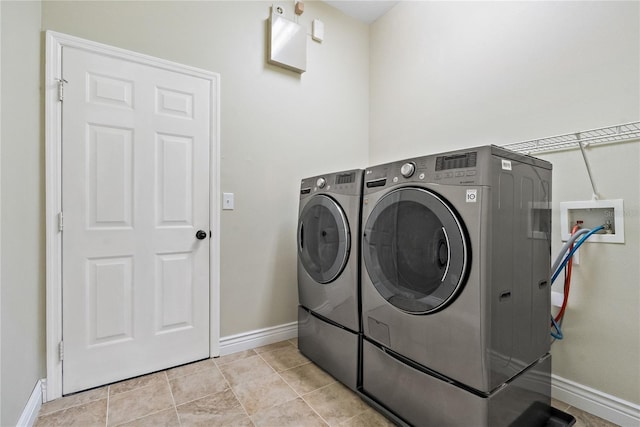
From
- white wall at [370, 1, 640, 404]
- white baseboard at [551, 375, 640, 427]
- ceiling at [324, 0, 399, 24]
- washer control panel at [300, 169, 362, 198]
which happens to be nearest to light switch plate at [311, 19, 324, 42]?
ceiling at [324, 0, 399, 24]

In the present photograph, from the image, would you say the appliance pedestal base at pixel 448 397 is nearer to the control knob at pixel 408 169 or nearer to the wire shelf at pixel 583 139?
the control knob at pixel 408 169

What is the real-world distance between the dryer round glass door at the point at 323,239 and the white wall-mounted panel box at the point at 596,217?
115 centimetres

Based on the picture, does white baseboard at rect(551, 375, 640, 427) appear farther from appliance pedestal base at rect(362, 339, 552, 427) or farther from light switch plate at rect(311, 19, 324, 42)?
light switch plate at rect(311, 19, 324, 42)

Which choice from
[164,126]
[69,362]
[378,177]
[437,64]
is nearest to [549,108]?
[437,64]

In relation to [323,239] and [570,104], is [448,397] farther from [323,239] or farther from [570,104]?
[570,104]

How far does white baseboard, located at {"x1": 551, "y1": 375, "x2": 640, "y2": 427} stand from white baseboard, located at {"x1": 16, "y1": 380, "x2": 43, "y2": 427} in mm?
2536

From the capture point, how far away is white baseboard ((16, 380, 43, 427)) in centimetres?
133

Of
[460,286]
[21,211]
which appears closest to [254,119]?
[21,211]

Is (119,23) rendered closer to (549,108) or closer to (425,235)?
(425,235)

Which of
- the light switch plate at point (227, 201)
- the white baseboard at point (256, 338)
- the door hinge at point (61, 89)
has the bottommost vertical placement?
the white baseboard at point (256, 338)

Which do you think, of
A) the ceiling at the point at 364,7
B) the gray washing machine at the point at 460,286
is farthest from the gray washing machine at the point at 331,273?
the ceiling at the point at 364,7

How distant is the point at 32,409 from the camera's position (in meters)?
1.43

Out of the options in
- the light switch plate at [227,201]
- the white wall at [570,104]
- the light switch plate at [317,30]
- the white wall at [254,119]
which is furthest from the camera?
the light switch plate at [317,30]

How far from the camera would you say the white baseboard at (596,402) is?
1.42m
